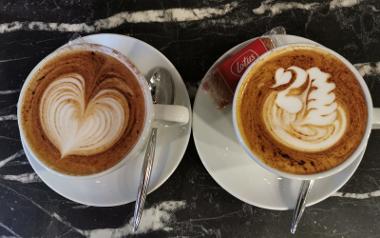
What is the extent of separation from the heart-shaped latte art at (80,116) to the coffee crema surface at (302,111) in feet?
0.82

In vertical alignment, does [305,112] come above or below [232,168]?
above

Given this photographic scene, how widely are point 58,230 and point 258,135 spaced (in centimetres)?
57

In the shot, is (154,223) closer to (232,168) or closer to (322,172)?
(232,168)

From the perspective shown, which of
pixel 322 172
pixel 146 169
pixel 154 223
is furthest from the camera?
pixel 154 223

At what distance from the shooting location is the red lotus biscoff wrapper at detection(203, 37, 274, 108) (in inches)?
36.4

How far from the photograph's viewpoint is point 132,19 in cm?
110

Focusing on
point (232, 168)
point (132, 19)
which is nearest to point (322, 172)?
point (232, 168)

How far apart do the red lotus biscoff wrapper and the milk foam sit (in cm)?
12

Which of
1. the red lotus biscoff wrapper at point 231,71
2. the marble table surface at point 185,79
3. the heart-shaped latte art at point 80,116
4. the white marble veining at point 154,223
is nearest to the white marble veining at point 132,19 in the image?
the marble table surface at point 185,79

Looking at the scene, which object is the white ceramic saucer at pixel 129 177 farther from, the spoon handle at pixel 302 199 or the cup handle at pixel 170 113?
the spoon handle at pixel 302 199

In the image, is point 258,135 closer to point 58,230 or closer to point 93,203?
point 93,203

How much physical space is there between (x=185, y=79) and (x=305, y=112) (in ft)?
1.17

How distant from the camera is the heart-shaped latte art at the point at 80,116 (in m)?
0.83

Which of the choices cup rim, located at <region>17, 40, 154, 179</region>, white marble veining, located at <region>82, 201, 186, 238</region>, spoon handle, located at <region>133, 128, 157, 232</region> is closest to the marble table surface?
white marble veining, located at <region>82, 201, 186, 238</region>
